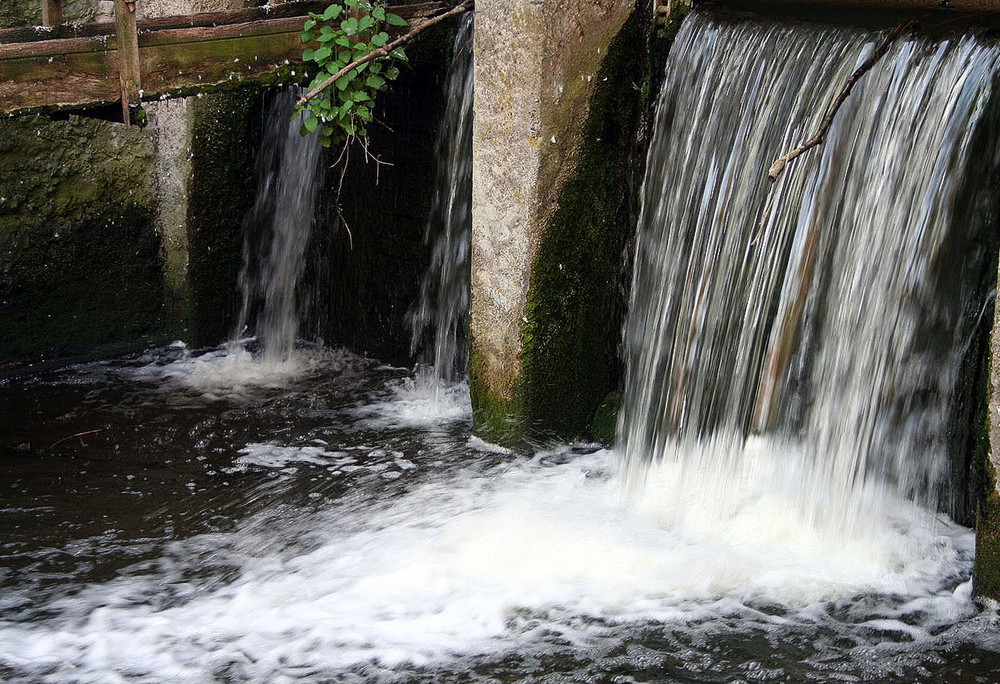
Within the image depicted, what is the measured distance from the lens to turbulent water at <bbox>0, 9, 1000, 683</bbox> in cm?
369

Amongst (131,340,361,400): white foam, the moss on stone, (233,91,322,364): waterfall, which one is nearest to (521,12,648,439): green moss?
(131,340,361,400): white foam

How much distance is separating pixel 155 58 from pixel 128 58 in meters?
0.12

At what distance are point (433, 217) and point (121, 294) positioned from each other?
2.03 meters

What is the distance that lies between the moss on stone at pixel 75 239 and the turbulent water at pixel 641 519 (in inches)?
53.6

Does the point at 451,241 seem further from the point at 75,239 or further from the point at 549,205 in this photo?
the point at 75,239

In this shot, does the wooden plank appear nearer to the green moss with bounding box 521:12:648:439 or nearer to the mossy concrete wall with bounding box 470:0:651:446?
the mossy concrete wall with bounding box 470:0:651:446

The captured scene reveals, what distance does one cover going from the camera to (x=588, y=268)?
5305mm

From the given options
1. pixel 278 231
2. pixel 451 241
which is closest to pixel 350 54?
pixel 451 241

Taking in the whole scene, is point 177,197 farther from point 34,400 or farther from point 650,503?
point 650,503

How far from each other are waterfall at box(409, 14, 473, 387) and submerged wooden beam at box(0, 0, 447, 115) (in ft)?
1.47

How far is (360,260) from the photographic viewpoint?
22.7 ft

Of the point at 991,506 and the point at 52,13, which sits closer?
the point at 991,506

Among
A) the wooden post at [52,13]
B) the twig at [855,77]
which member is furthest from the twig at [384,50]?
the twig at [855,77]

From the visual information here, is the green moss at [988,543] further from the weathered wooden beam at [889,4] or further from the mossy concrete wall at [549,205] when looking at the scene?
the mossy concrete wall at [549,205]
